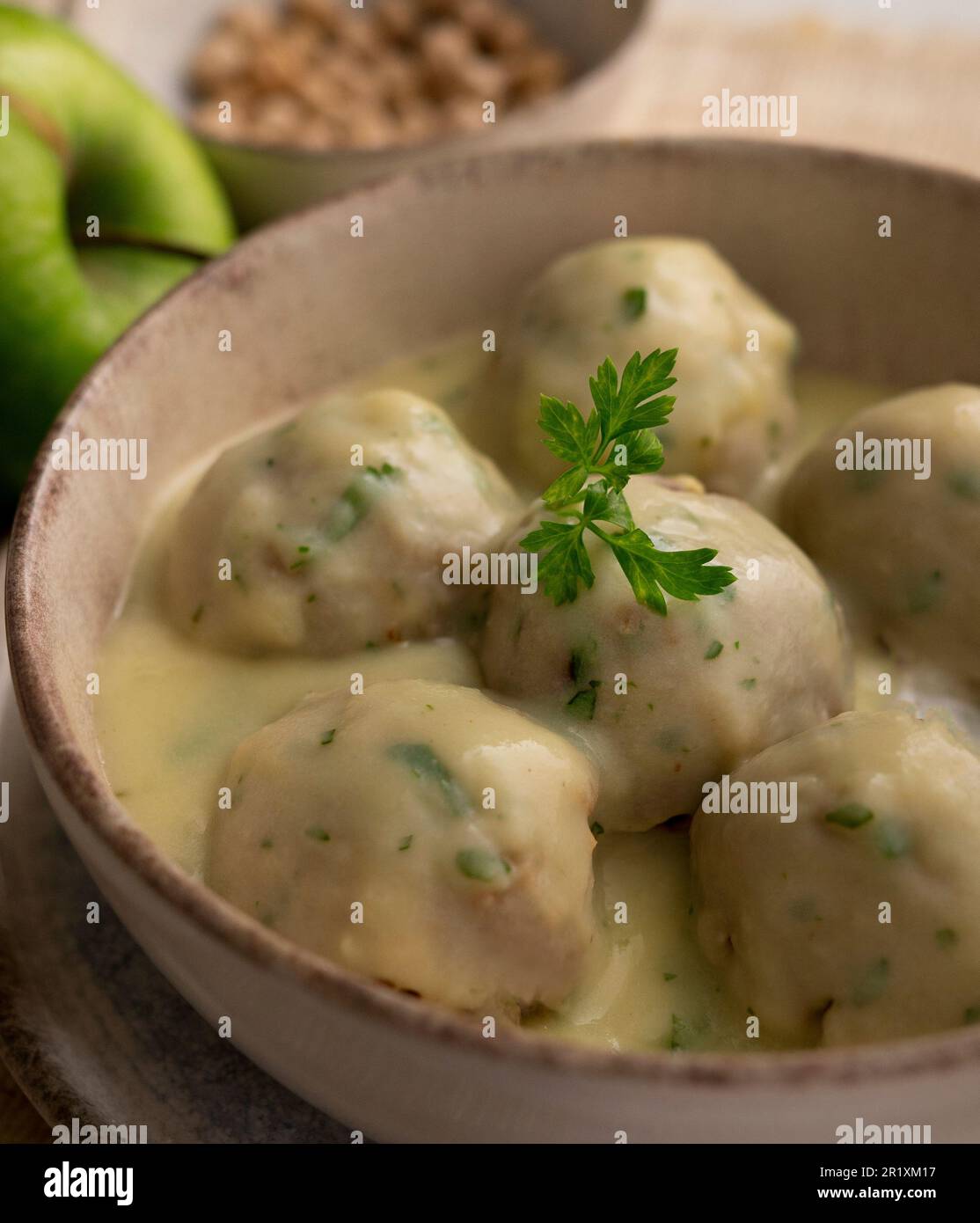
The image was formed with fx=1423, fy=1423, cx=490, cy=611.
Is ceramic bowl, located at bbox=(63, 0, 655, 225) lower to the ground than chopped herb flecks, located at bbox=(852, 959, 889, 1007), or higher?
higher

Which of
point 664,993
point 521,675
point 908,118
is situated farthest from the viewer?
point 908,118

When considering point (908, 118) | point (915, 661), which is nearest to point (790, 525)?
point (915, 661)

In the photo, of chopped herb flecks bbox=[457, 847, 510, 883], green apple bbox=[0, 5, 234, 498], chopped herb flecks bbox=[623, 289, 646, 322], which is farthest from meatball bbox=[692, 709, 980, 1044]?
green apple bbox=[0, 5, 234, 498]

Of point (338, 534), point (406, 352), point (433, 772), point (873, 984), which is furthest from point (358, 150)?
point (873, 984)

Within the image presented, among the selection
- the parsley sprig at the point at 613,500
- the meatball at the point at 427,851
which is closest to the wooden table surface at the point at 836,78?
the parsley sprig at the point at 613,500

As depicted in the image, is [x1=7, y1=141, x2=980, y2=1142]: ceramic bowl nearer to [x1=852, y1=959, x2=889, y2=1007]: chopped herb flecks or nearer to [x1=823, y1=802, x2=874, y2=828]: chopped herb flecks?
[x1=852, y1=959, x2=889, y2=1007]: chopped herb flecks

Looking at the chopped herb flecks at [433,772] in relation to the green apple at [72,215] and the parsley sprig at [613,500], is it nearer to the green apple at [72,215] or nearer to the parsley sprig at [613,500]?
the parsley sprig at [613,500]
